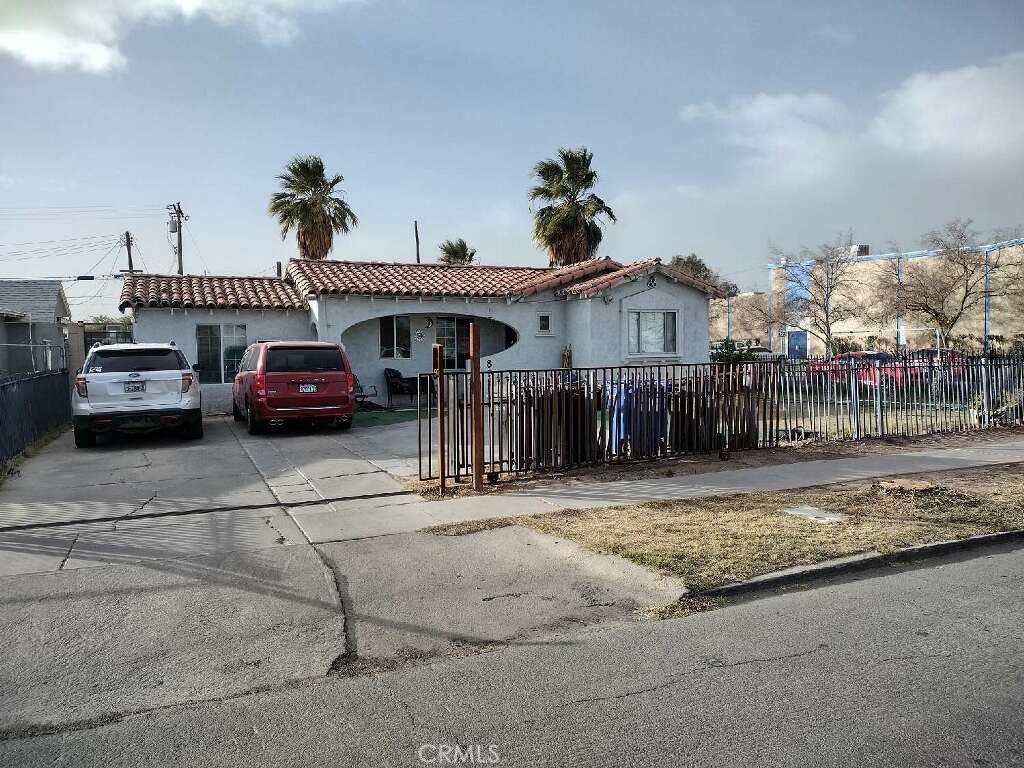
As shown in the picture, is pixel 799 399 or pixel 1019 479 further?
pixel 799 399

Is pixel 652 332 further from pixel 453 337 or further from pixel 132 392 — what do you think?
pixel 132 392

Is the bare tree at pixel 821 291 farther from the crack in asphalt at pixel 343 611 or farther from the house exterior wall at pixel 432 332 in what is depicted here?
the crack in asphalt at pixel 343 611

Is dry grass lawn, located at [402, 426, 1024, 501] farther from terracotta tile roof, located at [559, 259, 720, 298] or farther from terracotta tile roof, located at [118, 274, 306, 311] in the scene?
terracotta tile roof, located at [118, 274, 306, 311]

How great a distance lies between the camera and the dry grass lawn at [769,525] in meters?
5.89

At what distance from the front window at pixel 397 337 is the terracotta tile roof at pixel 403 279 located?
44.7 inches

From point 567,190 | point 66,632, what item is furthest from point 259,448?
point 567,190

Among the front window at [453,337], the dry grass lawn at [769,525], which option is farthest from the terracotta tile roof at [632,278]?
the dry grass lawn at [769,525]

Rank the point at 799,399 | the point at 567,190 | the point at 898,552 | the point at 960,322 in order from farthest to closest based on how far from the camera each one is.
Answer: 1. the point at 960,322
2. the point at 567,190
3. the point at 799,399
4. the point at 898,552

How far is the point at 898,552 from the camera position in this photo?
6.06 metres

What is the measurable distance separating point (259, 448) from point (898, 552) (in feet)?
31.3

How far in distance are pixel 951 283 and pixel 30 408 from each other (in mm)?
28340

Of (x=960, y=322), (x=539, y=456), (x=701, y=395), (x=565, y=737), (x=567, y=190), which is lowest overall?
(x=565, y=737)

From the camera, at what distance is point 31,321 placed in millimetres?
20203

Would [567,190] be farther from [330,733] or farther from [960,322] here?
[330,733]
